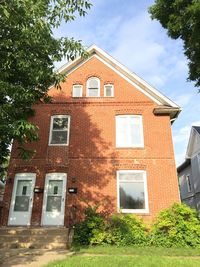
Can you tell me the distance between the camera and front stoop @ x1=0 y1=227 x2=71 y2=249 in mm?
10414

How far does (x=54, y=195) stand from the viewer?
13.2m

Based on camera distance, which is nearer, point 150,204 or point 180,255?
point 180,255

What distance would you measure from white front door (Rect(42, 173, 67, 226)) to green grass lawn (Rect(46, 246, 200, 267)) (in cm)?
327

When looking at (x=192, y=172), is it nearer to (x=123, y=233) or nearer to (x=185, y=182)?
(x=185, y=182)

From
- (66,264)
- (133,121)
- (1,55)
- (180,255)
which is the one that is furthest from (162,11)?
(66,264)

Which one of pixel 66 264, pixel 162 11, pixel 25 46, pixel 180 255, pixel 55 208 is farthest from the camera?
pixel 55 208

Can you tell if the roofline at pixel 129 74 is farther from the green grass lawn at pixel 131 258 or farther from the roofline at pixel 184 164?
the roofline at pixel 184 164

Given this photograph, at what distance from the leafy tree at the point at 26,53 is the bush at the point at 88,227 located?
461cm

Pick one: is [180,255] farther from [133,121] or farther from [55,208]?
[133,121]

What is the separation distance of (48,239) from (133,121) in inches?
300

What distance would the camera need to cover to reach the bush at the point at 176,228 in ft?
35.4

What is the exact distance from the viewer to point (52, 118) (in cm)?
1497

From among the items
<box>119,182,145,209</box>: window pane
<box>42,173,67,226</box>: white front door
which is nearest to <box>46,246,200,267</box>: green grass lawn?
<box>119,182,145,209</box>: window pane

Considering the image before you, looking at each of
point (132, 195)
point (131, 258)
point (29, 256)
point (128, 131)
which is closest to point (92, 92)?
point (128, 131)
